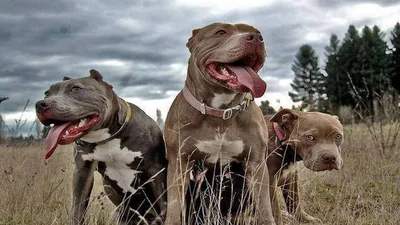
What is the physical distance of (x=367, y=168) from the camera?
8.79 meters

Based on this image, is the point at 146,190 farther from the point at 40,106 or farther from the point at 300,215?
the point at 300,215

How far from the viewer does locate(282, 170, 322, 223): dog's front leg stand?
19.4ft

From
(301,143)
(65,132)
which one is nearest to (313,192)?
(301,143)

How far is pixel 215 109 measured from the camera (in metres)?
4.50

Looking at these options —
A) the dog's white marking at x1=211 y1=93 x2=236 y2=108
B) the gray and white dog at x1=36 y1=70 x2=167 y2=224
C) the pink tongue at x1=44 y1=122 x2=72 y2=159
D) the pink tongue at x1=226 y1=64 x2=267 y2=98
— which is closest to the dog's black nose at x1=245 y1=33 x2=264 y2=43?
the pink tongue at x1=226 y1=64 x2=267 y2=98

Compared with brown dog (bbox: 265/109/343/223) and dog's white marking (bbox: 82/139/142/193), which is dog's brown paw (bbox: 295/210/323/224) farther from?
dog's white marking (bbox: 82/139/142/193)

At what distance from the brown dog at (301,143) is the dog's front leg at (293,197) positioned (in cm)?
26

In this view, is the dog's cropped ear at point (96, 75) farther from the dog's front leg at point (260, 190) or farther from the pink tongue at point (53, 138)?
→ the dog's front leg at point (260, 190)

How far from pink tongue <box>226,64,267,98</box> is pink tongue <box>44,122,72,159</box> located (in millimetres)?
1521

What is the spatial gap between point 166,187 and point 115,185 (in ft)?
1.78

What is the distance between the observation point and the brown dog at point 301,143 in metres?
5.09

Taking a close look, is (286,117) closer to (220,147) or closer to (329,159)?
(329,159)

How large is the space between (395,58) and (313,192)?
52392 mm

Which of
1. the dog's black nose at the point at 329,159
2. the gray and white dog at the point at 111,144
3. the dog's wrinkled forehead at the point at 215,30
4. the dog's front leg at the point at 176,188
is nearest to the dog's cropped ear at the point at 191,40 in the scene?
the dog's wrinkled forehead at the point at 215,30
